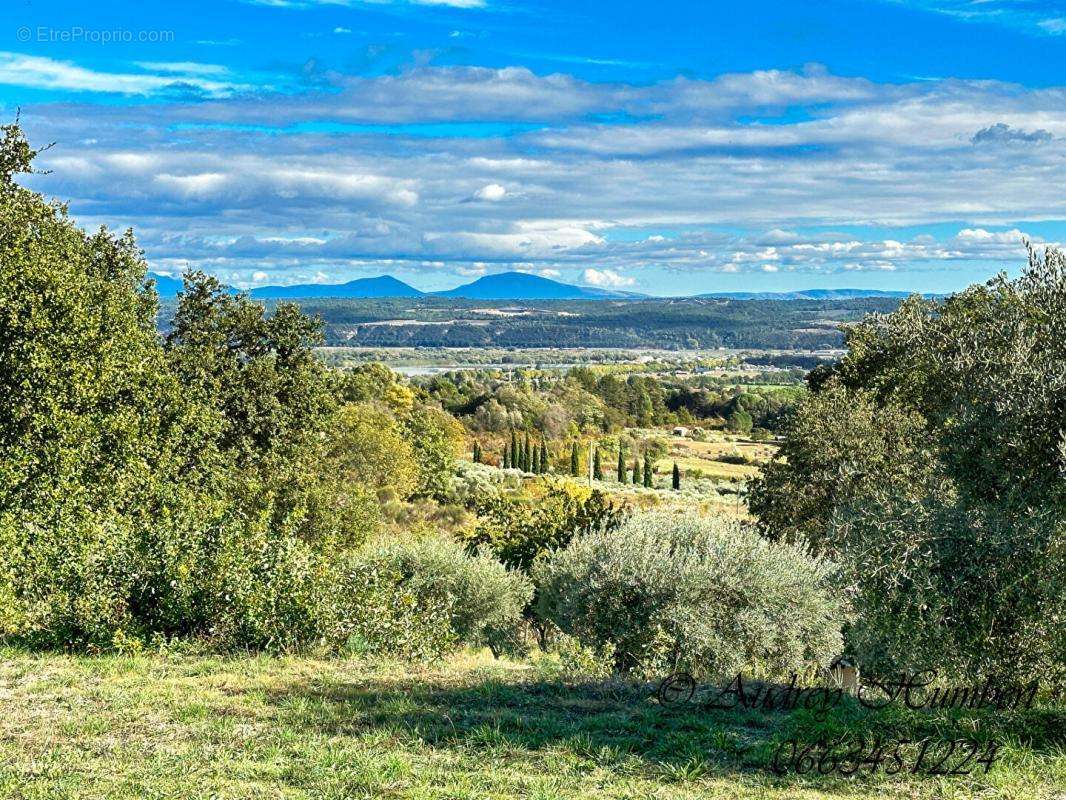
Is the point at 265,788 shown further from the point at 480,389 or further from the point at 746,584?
the point at 480,389

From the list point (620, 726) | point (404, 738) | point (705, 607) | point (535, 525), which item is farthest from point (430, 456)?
point (404, 738)

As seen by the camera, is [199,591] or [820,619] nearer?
[199,591]

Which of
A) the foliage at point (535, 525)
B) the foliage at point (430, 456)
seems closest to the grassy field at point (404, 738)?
the foliage at point (535, 525)

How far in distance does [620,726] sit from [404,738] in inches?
85.6

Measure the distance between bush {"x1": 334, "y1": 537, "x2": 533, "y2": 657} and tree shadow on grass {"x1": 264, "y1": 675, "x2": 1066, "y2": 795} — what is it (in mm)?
2714

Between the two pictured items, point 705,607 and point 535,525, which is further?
point 535,525

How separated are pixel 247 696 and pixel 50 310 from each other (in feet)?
38.1

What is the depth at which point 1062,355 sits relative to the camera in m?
9.93

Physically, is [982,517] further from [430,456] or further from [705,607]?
[430,456]

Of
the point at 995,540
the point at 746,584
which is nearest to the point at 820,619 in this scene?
the point at 746,584

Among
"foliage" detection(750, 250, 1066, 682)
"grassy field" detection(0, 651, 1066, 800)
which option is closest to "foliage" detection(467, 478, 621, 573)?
"grassy field" detection(0, 651, 1066, 800)

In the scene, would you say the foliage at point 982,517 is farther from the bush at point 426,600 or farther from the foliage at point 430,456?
the foliage at point 430,456

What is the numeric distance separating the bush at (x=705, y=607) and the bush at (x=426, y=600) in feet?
7.92

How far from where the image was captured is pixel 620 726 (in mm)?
9547
